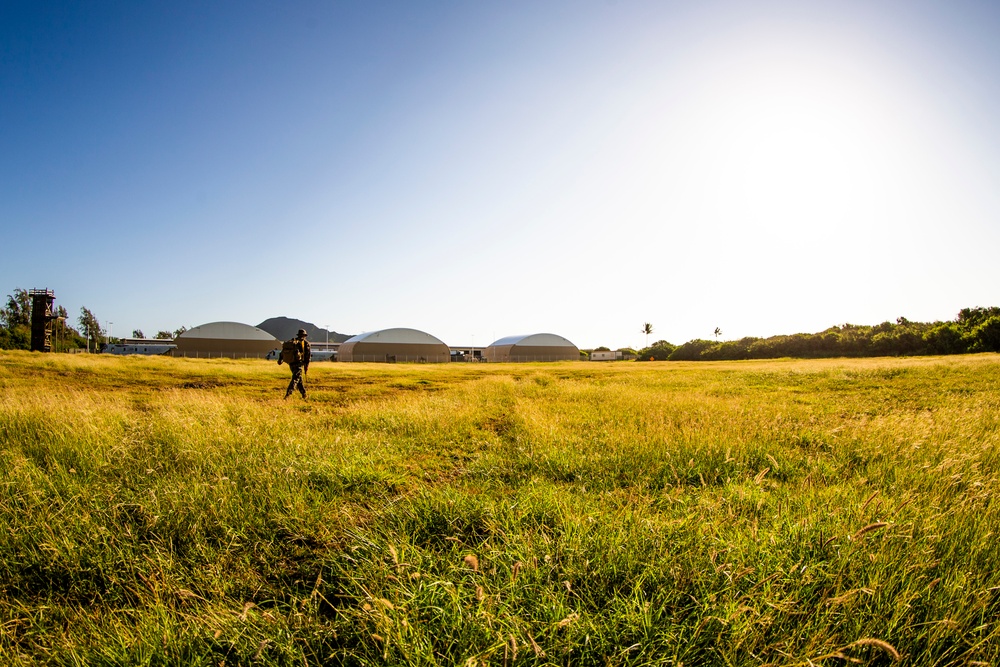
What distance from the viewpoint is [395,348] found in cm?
6894

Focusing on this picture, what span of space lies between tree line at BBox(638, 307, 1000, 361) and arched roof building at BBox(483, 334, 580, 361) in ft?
65.5

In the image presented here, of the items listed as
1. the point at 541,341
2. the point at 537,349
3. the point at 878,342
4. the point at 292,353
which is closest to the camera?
the point at 292,353

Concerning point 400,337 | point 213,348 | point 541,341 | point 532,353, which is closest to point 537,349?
point 532,353

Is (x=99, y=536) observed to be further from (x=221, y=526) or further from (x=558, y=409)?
(x=558, y=409)

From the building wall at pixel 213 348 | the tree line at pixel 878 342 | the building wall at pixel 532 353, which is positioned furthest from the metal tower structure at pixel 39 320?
the tree line at pixel 878 342

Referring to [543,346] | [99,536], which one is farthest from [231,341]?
[99,536]

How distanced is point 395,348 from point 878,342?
6323 cm

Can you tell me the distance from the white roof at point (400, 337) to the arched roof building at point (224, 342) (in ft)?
44.8

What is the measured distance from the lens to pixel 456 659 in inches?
80.7

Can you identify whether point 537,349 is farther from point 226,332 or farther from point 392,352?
point 226,332

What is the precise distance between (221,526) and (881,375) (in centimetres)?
2547

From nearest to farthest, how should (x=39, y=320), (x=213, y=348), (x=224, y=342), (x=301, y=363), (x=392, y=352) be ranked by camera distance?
(x=301, y=363) → (x=39, y=320) → (x=213, y=348) → (x=224, y=342) → (x=392, y=352)

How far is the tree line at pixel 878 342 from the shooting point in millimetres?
43347

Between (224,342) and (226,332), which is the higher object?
(226,332)
